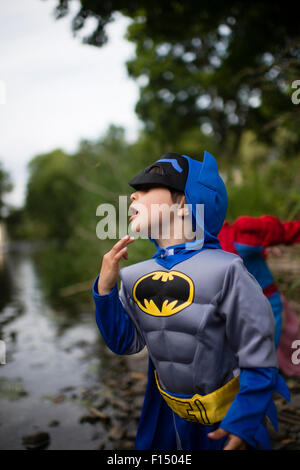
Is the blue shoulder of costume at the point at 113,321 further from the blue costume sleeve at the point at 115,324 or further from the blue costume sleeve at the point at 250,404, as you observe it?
the blue costume sleeve at the point at 250,404

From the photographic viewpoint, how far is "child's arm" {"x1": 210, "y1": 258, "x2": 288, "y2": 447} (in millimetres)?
1329

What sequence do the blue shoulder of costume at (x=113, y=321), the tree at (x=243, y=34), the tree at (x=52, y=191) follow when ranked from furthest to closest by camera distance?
the tree at (x=52, y=191) → the tree at (x=243, y=34) → the blue shoulder of costume at (x=113, y=321)

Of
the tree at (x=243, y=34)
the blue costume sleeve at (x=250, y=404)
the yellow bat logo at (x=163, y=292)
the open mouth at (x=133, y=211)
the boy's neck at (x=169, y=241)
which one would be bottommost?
the blue costume sleeve at (x=250, y=404)

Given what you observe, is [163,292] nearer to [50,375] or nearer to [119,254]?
[119,254]

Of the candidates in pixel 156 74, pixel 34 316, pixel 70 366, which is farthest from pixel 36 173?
pixel 70 366

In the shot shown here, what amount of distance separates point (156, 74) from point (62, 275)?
8476mm

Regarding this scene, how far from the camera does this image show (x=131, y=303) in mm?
1742

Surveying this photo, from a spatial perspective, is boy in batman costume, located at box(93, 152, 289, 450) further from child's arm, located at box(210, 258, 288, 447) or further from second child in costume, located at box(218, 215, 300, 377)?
second child in costume, located at box(218, 215, 300, 377)

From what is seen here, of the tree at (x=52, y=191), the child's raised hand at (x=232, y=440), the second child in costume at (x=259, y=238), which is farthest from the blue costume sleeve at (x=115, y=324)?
the tree at (x=52, y=191)

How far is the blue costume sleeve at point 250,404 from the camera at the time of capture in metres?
1.32

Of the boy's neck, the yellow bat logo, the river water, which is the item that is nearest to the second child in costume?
the boy's neck

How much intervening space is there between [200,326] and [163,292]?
198 mm

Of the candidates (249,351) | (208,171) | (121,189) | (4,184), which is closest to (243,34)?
(121,189)

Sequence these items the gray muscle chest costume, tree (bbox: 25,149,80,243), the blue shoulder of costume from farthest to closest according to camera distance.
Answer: tree (bbox: 25,149,80,243)
the blue shoulder of costume
the gray muscle chest costume
